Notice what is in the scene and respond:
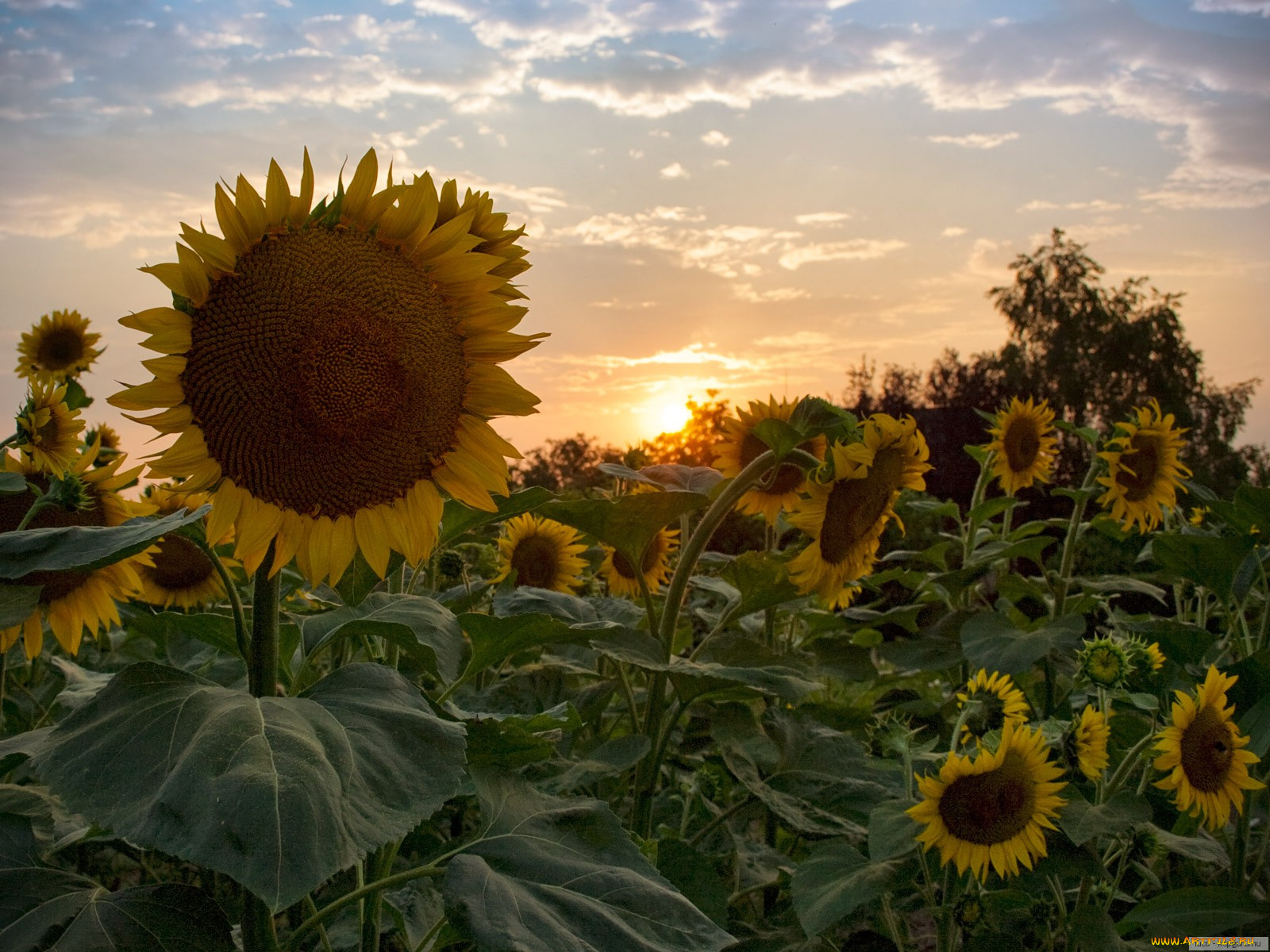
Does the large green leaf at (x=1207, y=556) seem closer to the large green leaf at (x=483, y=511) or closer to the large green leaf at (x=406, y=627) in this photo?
the large green leaf at (x=483, y=511)

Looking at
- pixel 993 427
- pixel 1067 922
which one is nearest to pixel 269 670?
pixel 1067 922

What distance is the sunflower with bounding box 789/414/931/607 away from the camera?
2066mm

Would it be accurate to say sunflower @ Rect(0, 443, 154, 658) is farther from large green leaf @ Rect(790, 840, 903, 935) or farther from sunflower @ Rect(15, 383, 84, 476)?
large green leaf @ Rect(790, 840, 903, 935)

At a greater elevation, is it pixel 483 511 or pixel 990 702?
pixel 483 511

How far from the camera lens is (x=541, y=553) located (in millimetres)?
3086

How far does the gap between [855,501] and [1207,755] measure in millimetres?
812

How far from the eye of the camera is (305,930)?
1.25 m

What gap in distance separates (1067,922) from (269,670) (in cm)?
162

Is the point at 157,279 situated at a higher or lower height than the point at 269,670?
higher

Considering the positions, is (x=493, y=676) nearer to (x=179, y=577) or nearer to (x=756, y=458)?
(x=179, y=577)

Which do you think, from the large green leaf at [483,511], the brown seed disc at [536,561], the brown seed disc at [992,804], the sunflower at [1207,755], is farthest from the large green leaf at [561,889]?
the brown seed disc at [536,561]

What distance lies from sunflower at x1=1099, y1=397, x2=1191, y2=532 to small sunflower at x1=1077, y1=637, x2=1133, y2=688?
4.39ft

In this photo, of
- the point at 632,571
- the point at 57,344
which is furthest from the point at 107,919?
the point at 57,344

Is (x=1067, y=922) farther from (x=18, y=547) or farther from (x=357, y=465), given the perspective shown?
(x=18, y=547)
